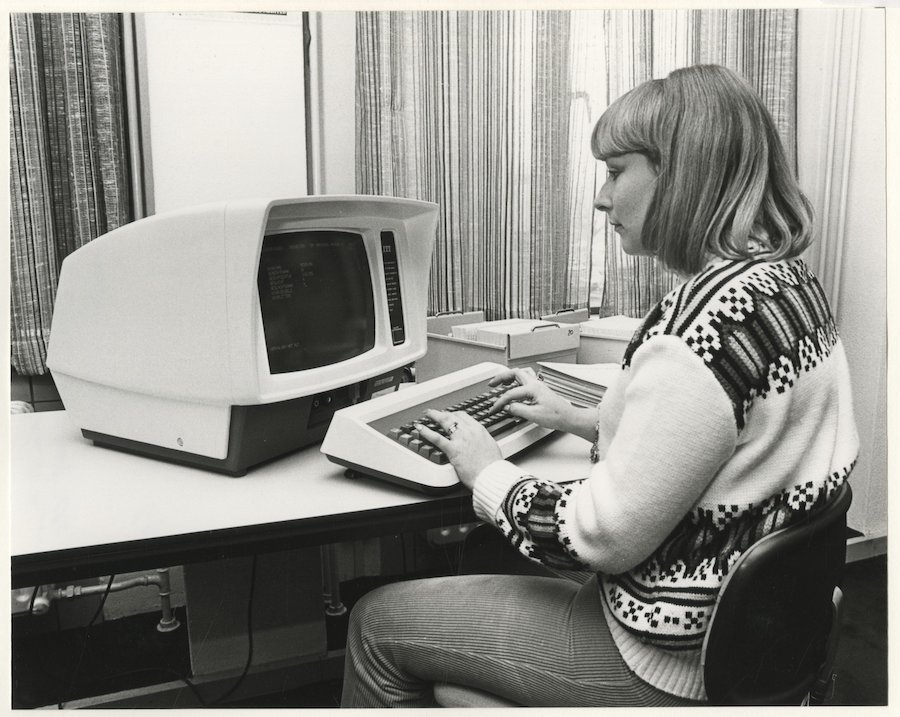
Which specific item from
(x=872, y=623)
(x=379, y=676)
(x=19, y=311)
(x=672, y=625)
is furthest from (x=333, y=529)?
(x=872, y=623)

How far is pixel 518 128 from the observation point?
1854mm

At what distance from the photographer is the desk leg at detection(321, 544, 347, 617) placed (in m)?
1.67

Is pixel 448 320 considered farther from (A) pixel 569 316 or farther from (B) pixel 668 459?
(B) pixel 668 459

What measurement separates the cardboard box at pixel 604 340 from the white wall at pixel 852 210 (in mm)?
500

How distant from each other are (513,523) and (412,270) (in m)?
0.63

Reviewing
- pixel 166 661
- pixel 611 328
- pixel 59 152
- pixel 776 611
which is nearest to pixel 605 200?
pixel 776 611

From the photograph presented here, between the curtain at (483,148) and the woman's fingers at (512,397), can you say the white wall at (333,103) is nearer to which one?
the curtain at (483,148)

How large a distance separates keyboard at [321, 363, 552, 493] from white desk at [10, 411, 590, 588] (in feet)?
0.12

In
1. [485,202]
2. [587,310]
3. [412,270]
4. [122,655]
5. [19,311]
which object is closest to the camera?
[19,311]

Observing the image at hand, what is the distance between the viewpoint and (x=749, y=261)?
0.80m

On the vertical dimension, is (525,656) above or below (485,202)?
below

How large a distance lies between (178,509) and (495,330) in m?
0.88

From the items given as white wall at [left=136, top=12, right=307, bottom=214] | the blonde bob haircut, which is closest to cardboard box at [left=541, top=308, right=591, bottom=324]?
white wall at [left=136, top=12, right=307, bottom=214]

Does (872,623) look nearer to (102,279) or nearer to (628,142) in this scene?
(628,142)
